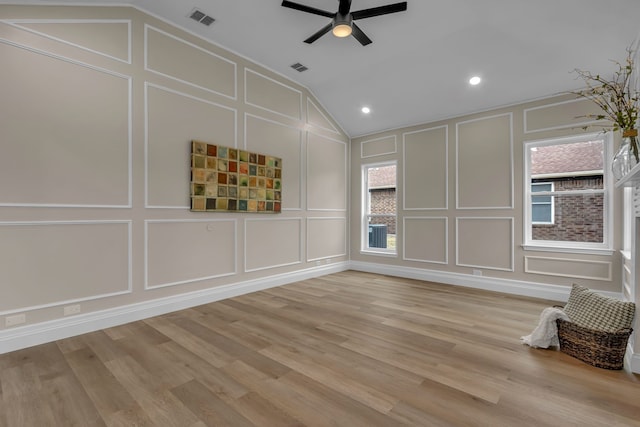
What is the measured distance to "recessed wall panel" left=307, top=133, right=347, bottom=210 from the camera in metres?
5.55

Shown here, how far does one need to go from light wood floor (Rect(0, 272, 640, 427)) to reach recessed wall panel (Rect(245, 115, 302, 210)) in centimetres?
228

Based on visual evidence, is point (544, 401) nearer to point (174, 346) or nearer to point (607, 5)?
point (174, 346)

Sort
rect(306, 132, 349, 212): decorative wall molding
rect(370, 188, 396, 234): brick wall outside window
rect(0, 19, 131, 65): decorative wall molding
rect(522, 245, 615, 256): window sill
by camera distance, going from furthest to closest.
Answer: rect(370, 188, 396, 234): brick wall outside window → rect(306, 132, 349, 212): decorative wall molding → rect(522, 245, 615, 256): window sill → rect(0, 19, 131, 65): decorative wall molding

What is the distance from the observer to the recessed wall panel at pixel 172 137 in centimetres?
348

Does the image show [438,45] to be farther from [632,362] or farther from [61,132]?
[61,132]

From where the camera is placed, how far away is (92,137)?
3051 millimetres

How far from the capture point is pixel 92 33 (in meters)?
3.07

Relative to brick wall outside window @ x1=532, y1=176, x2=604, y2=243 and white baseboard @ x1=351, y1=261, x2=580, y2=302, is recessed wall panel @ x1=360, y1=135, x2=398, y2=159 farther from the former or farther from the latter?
brick wall outside window @ x1=532, y1=176, x2=604, y2=243

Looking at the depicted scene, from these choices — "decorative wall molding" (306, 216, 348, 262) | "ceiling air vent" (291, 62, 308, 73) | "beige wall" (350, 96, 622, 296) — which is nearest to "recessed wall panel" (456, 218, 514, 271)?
"beige wall" (350, 96, 622, 296)

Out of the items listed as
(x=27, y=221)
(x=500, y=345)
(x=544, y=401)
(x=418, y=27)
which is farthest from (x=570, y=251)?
(x=27, y=221)

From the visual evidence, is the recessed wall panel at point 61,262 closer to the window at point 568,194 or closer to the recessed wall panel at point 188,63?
the recessed wall panel at point 188,63

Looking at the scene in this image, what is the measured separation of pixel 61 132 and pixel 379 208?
5.04 m

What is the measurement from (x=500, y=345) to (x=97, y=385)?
317 centimetres

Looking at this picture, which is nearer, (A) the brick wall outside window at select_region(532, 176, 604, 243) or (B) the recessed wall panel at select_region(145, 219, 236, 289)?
(B) the recessed wall panel at select_region(145, 219, 236, 289)
